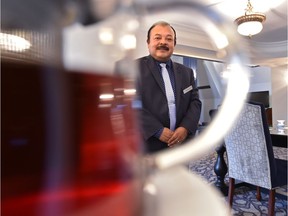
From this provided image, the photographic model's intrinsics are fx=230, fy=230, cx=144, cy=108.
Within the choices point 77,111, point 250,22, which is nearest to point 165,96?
point 77,111

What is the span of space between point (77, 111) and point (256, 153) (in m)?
1.49

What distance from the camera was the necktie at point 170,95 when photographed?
975mm

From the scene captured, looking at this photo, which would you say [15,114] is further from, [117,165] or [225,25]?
[225,25]

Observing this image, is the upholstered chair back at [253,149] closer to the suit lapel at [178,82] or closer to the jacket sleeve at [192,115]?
the jacket sleeve at [192,115]

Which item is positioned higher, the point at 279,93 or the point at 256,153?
the point at 279,93

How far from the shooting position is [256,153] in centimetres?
145

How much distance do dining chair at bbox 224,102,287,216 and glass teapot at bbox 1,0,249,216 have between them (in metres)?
1.19

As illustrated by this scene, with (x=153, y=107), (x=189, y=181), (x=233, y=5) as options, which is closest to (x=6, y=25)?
(x=189, y=181)

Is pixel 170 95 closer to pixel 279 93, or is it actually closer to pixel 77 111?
pixel 77 111

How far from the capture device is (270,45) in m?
4.58

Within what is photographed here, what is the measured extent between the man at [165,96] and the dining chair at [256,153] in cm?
50

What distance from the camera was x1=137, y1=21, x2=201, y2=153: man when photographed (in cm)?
94

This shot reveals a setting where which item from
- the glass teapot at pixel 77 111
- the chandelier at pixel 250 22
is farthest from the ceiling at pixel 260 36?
the glass teapot at pixel 77 111

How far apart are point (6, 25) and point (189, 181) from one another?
0.27m
